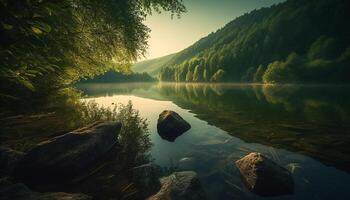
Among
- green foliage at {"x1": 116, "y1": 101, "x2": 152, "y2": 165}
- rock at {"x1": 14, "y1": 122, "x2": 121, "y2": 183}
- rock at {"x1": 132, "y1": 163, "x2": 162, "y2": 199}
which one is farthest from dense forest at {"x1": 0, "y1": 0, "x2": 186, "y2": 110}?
rock at {"x1": 132, "y1": 163, "x2": 162, "y2": 199}

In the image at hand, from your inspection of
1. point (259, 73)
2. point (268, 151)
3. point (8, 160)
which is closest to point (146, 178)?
point (8, 160)

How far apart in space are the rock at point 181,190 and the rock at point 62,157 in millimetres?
3732

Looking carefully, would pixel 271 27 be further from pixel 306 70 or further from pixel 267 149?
pixel 267 149

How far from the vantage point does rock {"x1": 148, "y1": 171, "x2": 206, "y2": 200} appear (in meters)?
6.51

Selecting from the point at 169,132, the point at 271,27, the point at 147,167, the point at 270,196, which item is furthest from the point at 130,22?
the point at 271,27

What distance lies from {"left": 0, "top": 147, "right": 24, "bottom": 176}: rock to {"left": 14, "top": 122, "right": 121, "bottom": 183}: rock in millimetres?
285

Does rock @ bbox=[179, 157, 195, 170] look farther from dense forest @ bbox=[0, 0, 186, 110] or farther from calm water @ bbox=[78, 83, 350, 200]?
dense forest @ bbox=[0, 0, 186, 110]

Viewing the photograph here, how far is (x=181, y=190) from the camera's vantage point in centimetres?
670

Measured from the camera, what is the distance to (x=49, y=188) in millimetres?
7746

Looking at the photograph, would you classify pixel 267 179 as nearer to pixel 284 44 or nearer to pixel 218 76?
pixel 218 76

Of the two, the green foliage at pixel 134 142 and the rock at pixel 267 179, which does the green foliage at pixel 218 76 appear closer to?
the green foliage at pixel 134 142

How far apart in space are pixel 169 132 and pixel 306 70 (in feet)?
326

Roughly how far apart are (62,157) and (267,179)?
730cm

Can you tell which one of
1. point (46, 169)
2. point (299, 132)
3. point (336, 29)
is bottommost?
point (299, 132)
